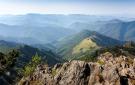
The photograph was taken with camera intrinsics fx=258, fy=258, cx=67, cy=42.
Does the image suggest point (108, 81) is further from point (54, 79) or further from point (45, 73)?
point (45, 73)

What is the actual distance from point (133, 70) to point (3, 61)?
110 meters

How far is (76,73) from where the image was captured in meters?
110

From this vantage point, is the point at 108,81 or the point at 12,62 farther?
A: the point at 12,62

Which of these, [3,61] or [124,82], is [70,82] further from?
[3,61]

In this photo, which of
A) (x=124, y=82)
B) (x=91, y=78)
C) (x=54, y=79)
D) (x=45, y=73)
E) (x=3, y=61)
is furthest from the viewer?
(x=3, y=61)

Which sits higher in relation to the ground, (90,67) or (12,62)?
(90,67)

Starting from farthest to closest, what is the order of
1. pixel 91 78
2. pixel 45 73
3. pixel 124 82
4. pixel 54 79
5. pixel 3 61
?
pixel 3 61 → pixel 45 73 → pixel 54 79 → pixel 91 78 → pixel 124 82

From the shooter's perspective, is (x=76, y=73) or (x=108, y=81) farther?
(x=76, y=73)

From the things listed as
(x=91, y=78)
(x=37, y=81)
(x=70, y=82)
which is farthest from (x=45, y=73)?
(x=91, y=78)

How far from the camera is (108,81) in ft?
330

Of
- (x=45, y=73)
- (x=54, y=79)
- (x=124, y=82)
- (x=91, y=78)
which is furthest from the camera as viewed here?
(x=45, y=73)

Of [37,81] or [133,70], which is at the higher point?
[133,70]

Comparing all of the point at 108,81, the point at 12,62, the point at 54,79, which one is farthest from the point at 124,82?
the point at 12,62

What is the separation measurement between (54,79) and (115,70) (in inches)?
1141
